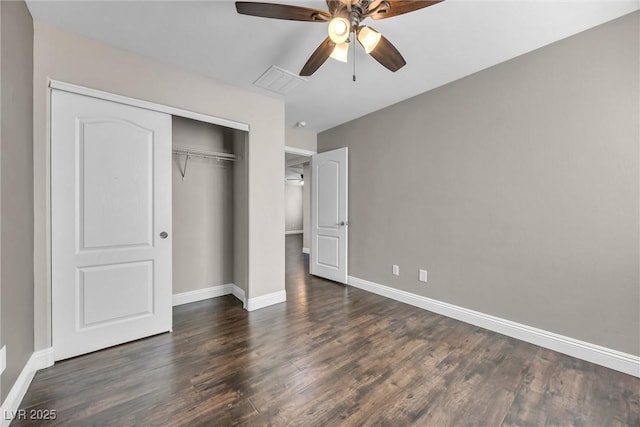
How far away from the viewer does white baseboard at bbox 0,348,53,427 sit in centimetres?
143

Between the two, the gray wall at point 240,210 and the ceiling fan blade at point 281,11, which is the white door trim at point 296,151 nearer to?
the gray wall at point 240,210

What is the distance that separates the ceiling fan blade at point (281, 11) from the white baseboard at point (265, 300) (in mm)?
2659

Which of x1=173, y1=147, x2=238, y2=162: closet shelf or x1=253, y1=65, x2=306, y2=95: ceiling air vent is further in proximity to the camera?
x1=173, y1=147, x2=238, y2=162: closet shelf

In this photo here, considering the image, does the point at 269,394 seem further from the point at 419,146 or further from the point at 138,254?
the point at 419,146

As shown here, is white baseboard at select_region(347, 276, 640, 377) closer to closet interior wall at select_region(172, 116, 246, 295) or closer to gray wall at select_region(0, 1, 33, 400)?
closet interior wall at select_region(172, 116, 246, 295)

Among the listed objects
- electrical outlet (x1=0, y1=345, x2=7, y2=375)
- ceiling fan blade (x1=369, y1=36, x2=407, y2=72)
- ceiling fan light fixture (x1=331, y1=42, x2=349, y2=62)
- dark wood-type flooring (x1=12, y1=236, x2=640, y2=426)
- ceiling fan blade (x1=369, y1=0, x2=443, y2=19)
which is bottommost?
dark wood-type flooring (x1=12, y1=236, x2=640, y2=426)

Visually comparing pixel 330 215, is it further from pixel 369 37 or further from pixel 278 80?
pixel 369 37

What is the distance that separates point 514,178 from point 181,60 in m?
3.27

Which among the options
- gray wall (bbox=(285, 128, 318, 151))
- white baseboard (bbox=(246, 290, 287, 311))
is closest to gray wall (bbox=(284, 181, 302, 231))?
gray wall (bbox=(285, 128, 318, 151))

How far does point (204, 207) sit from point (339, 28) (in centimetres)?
270

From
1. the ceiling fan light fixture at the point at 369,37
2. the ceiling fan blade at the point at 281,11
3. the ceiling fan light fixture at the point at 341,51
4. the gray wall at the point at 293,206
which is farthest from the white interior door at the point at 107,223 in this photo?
the gray wall at the point at 293,206

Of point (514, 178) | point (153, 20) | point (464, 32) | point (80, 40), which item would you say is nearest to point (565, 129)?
point (514, 178)

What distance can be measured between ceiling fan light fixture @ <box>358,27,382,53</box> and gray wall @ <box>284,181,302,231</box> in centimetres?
913

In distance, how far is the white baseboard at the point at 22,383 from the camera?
1430 millimetres
